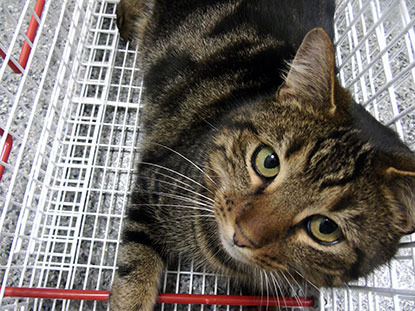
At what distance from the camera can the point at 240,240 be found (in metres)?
0.74

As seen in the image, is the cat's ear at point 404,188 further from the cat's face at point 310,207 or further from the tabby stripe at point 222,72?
the tabby stripe at point 222,72

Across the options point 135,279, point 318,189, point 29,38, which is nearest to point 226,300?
point 135,279

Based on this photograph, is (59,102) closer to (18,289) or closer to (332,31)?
(18,289)

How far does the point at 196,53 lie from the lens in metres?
1.17

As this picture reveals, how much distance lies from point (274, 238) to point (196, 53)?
26.5 inches

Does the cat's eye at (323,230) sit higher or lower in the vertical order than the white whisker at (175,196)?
lower

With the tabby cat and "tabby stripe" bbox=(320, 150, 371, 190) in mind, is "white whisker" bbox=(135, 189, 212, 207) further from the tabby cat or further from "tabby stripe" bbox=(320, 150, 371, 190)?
"tabby stripe" bbox=(320, 150, 371, 190)

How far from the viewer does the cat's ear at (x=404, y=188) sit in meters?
0.70

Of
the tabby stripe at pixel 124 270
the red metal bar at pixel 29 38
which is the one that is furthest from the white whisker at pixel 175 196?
the red metal bar at pixel 29 38

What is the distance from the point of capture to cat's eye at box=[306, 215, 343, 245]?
74 cm

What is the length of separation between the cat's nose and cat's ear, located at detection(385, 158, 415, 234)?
30 cm

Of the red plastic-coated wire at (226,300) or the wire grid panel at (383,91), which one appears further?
the red plastic-coated wire at (226,300)

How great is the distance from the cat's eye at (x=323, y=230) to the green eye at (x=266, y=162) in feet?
0.40

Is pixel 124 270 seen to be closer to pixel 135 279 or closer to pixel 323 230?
pixel 135 279
